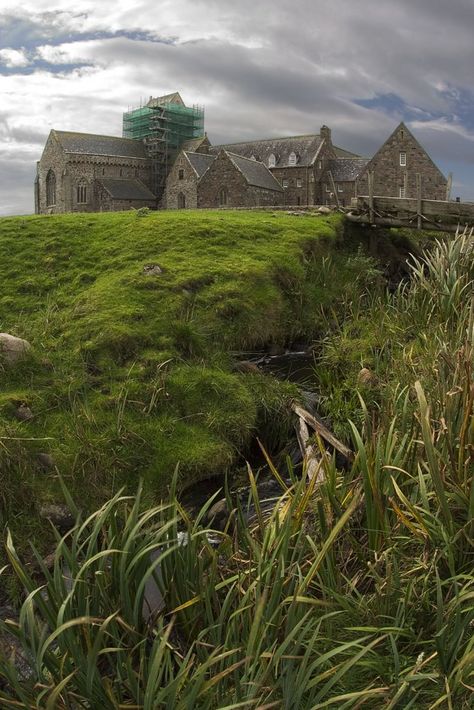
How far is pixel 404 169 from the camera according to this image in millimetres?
43938

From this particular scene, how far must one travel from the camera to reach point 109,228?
1694 centimetres

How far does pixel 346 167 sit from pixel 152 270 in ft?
143

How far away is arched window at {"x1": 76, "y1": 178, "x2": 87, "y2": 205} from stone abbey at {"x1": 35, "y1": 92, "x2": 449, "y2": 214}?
0.09 m

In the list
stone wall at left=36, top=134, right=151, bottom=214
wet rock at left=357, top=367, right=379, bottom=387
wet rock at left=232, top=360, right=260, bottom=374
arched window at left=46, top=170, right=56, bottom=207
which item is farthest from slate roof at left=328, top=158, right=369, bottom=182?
wet rock at left=357, top=367, right=379, bottom=387

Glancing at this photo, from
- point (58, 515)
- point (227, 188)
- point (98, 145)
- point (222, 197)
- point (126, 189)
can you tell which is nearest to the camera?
point (58, 515)

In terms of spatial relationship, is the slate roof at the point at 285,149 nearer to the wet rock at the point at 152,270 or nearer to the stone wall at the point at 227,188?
the stone wall at the point at 227,188

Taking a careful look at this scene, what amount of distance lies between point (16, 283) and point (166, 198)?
4340 cm

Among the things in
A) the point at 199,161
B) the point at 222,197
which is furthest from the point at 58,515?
the point at 199,161

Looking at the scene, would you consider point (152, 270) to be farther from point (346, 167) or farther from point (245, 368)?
point (346, 167)

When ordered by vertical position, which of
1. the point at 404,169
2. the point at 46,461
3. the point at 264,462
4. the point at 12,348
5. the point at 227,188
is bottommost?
the point at 264,462

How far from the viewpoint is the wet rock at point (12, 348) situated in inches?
365

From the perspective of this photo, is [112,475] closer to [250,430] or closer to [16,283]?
[250,430]

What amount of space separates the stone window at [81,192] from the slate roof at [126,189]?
1.65 metres

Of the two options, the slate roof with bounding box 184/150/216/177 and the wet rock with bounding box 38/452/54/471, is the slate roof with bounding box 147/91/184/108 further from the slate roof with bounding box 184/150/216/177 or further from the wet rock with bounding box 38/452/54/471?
the wet rock with bounding box 38/452/54/471
